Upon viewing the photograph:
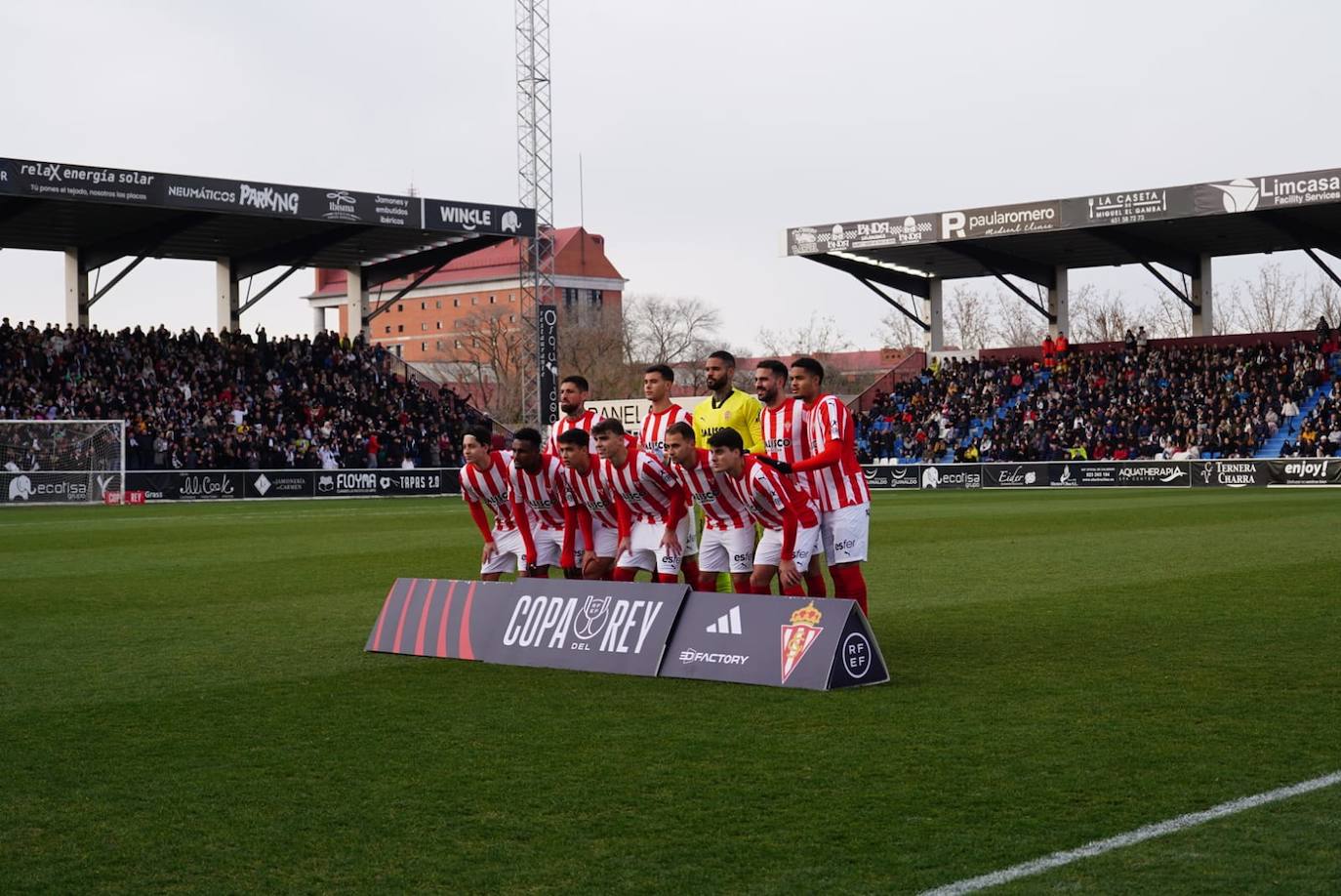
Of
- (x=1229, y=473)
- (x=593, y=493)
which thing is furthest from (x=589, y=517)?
(x=1229, y=473)

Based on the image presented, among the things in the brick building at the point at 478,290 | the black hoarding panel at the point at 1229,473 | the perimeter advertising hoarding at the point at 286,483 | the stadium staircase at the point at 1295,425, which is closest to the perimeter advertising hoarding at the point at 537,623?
the perimeter advertising hoarding at the point at 286,483

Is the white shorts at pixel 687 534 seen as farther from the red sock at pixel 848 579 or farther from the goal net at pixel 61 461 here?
the goal net at pixel 61 461

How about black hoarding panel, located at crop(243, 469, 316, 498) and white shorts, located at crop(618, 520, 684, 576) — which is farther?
black hoarding panel, located at crop(243, 469, 316, 498)

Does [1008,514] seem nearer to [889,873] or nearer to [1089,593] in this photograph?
[1089,593]

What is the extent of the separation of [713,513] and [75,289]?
3991 centimetres

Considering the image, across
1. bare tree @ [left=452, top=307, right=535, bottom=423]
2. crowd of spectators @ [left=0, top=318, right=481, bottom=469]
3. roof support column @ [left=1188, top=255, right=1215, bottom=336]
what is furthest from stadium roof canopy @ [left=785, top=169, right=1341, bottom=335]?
bare tree @ [left=452, top=307, right=535, bottom=423]

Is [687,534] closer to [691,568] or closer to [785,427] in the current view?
[691,568]

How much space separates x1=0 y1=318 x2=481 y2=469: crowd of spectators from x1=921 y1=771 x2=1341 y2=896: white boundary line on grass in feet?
121

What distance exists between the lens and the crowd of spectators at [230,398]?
4059 cm

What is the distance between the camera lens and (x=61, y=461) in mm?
37312

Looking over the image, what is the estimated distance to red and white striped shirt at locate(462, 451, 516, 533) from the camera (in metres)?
11.6

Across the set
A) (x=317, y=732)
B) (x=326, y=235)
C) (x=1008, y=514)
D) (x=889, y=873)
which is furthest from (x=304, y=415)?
(x=889, y=873)

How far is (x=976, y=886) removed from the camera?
497 cm

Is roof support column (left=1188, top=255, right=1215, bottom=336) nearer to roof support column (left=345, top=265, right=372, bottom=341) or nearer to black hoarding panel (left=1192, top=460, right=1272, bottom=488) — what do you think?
black hoarding panel (left=1192, top=460, right=1272, bottom=488)
